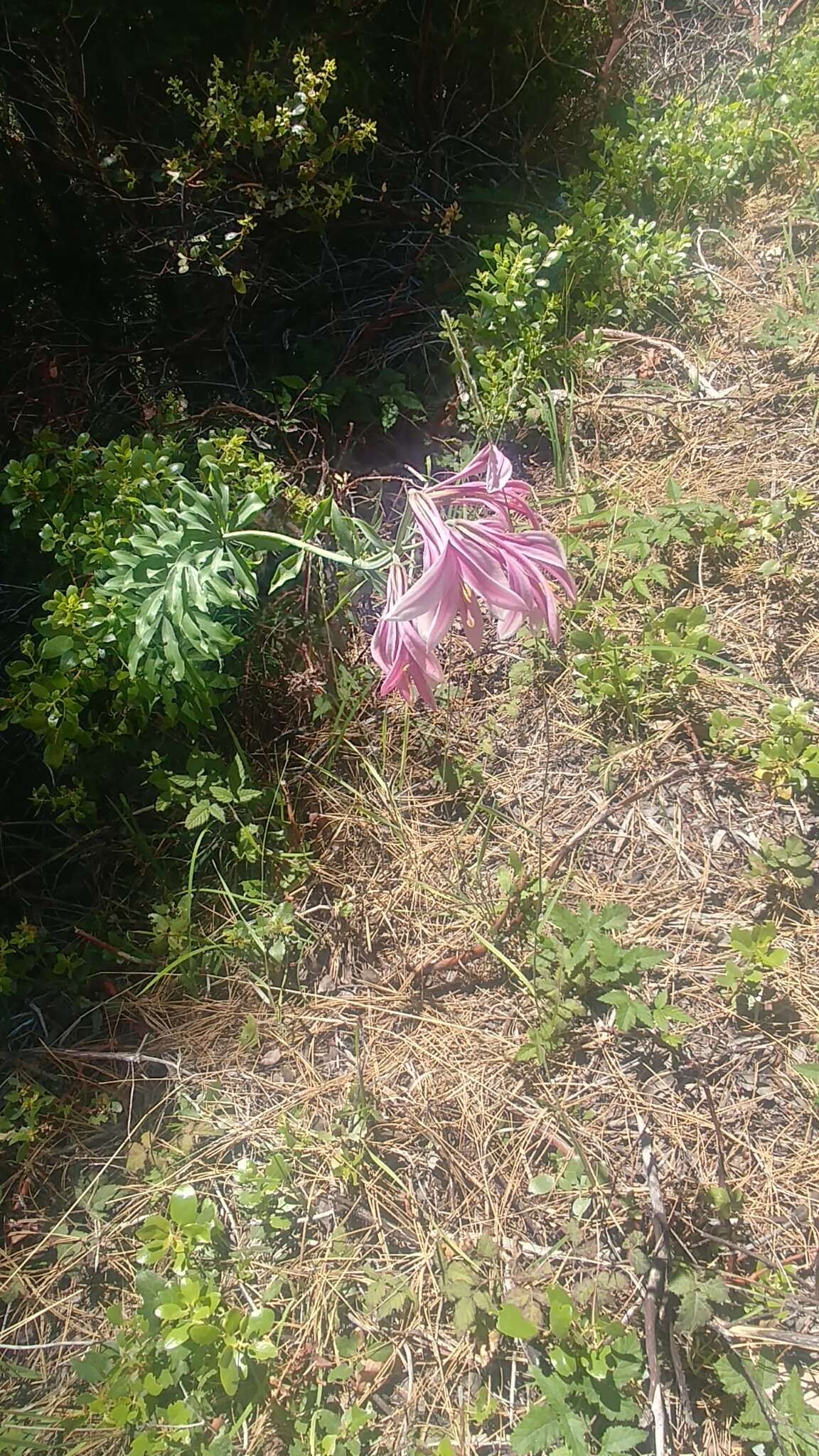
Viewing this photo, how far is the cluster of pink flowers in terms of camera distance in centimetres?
113

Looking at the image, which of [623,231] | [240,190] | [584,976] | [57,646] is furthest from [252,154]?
[584,976]

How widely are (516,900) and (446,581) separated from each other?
32.8 inches

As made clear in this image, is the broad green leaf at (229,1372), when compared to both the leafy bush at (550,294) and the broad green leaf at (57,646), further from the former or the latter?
the leafy bush at (550,294)

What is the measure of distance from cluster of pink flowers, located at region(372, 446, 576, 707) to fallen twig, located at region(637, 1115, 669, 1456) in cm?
88

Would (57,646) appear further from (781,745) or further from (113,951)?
(781,745)

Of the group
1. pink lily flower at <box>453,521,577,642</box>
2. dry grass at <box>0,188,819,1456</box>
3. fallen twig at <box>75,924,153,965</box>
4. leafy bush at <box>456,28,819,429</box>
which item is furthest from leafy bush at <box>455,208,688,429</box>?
fallen twig at <box>75,924,153,965</box>

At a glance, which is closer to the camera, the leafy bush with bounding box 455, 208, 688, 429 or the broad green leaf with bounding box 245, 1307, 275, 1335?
the broad green leaf with bounding box 245, 1307, 275, 1335

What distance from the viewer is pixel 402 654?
1.24 metres

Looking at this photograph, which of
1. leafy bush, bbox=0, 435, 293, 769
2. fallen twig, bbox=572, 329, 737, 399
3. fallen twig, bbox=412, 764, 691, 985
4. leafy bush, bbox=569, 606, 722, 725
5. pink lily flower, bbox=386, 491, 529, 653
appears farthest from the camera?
fallen twig, bbox=572, 329, 737, 399

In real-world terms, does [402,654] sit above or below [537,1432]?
above

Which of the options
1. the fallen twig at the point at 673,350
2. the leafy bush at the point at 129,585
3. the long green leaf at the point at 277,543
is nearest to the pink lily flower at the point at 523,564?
the long green leaf at the point at 277,543

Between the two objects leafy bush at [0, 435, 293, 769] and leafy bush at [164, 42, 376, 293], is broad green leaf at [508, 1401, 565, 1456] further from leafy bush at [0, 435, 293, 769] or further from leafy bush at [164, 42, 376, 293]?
leafy bush at [164, 42, 376, 293]

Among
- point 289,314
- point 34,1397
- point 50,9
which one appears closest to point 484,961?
point 34,1397

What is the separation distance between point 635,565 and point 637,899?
0.83 meters
